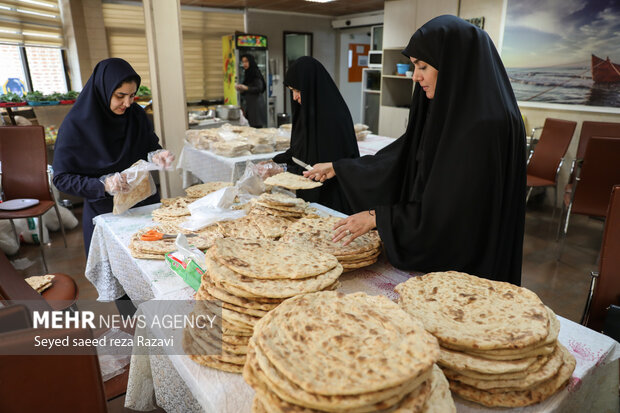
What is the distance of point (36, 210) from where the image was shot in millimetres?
3383

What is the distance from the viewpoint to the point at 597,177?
3400mm

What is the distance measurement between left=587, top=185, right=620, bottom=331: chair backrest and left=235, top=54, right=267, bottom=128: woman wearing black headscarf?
591 cm

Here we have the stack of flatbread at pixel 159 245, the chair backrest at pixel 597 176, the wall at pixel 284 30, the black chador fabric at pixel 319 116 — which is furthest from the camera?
the wall at pixel 284 30

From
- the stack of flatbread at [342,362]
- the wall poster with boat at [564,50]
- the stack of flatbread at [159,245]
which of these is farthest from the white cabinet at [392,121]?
the stack of flatbread at [342,362]

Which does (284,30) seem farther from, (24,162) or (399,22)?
(24,162)

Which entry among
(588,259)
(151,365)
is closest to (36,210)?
(151,365)

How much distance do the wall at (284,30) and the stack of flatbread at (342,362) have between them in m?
8.35

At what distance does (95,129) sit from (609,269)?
2.38 meters

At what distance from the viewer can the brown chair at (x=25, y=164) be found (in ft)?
11.6

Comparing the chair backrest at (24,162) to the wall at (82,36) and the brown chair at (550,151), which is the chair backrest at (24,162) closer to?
the wall at (82,36)

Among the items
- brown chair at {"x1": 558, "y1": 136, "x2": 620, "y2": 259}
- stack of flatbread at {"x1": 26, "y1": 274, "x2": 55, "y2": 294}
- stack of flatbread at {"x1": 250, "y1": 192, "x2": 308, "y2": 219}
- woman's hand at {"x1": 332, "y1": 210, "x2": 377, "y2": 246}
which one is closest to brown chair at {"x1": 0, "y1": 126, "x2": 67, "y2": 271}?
stack of flatbread at {"x1": 26, "y1": 274, "x2": 55, "y2": 294}

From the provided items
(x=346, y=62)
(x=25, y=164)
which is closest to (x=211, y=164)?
(x=25, y=164)

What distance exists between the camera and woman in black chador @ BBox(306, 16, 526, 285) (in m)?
1.28

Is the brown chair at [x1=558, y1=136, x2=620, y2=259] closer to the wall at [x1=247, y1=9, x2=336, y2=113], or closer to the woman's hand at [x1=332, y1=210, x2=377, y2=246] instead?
the woman's hand at [x1=332, y1=210, x2=377, y2=246]
